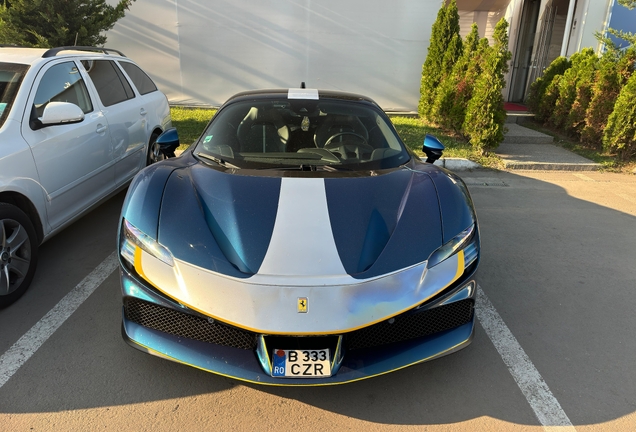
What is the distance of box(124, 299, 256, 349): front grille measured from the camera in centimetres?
213

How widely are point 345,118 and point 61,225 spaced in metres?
2.49

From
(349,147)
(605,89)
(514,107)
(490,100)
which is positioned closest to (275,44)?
(490,100)

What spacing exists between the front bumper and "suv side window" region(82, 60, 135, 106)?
2919 millimetres

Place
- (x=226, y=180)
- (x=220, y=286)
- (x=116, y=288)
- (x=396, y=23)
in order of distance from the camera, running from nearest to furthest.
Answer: (x=220, y=286) → (x=226, y=180) → (x=116, y=288) → (x=396, y=23)

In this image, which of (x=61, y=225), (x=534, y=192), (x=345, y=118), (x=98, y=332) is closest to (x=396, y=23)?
(x=534, y=192)

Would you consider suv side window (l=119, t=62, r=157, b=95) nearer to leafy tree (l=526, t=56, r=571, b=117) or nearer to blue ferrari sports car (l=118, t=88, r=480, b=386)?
blue ferrari sports car (l=118, t=88, r=480, b=386)

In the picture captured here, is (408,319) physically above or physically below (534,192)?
above

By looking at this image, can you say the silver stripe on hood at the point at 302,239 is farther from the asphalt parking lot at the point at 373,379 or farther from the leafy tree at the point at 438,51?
the leafy tree at the point at 438,51

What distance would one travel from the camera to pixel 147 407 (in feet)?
7.50

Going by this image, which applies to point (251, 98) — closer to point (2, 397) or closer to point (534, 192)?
point (2, 397)

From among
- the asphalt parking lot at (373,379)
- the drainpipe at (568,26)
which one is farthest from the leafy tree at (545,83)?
the asphalt parking lot at (373,379)

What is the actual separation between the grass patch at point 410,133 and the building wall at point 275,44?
3.21ft

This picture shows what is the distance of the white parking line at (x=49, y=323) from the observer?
2.58m

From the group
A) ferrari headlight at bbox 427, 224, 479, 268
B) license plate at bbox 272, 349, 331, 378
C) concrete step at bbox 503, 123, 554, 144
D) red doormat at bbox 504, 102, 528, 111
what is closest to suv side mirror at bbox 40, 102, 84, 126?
license plate at bbox 272, 349, 331, 378
